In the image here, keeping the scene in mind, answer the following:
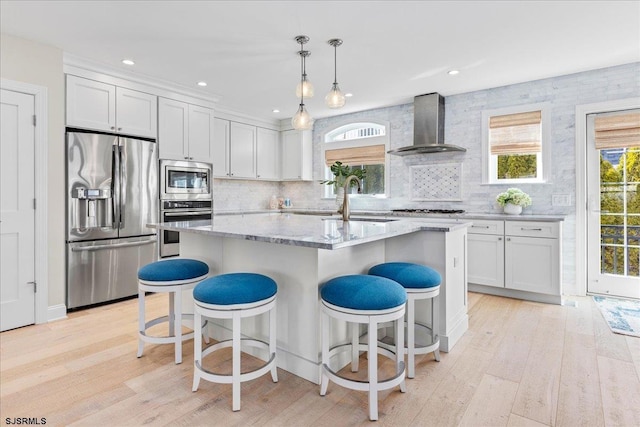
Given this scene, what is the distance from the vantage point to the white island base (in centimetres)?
205

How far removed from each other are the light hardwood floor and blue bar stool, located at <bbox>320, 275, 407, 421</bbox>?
155 mm

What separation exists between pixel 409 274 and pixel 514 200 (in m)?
2.48

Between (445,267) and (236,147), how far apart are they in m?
4.05

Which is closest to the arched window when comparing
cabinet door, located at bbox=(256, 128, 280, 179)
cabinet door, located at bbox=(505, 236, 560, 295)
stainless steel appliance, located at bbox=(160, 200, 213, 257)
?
cabinet door, located at bbox=(256, 128, 280, 179)

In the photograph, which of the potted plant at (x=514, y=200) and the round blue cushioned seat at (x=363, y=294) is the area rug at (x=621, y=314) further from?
the round blue cushioned seat at (x=363, y=294)

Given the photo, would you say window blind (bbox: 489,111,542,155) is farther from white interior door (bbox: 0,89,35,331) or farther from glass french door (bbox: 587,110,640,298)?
white interior door (bbox: 0,89,35,331)

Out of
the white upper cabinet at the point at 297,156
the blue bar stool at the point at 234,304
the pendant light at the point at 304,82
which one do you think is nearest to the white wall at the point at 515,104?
the white upper cabinet at the point at 297,156

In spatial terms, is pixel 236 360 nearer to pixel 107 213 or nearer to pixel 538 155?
pixel 107 213

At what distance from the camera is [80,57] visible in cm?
332

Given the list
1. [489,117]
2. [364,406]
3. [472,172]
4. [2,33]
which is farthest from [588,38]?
[2,33]

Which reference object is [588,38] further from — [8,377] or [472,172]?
[8,377]

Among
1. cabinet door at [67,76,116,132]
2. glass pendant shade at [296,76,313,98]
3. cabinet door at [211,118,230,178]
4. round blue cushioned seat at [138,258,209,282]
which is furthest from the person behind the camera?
cabinet door at [211,118,230,178]

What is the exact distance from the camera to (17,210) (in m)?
2.96

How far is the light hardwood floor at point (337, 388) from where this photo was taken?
67.5 inches
